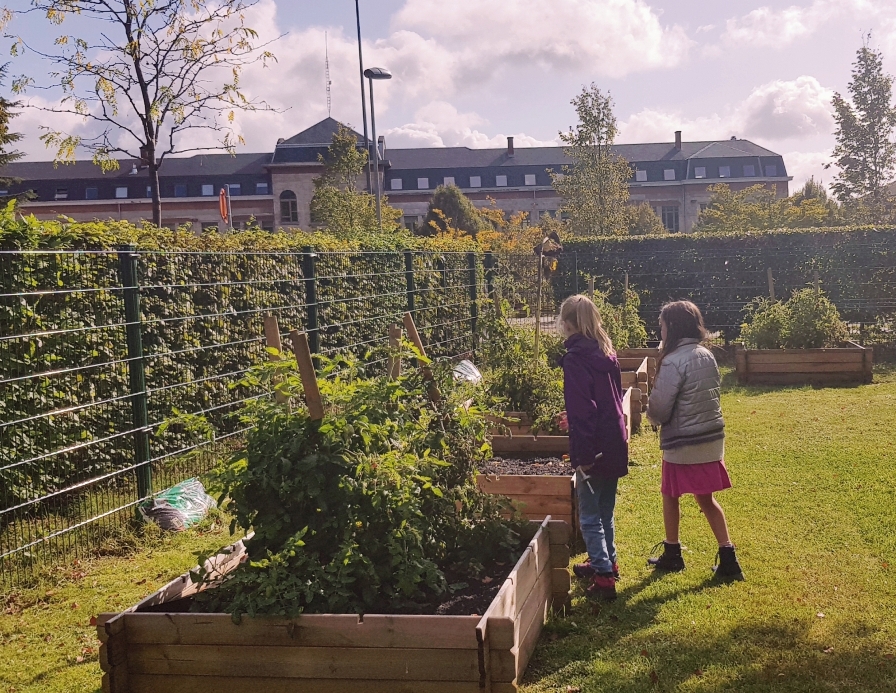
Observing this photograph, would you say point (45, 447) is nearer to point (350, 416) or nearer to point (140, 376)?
point (140, 376)

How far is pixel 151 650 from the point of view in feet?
11.5

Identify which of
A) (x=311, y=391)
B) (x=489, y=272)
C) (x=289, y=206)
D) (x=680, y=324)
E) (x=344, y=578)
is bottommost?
(x=344, y=578)

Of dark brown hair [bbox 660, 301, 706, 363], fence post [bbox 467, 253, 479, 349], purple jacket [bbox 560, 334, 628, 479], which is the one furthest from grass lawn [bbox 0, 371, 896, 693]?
fence post [bbox 467, 253, 479, 349]

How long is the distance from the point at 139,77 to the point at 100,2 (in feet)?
3.53

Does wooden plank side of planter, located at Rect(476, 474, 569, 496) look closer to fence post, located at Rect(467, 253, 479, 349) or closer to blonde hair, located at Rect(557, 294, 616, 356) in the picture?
blonde hair, located at Rect(557, 294, 616, 356)

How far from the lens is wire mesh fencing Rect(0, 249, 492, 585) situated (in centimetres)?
553

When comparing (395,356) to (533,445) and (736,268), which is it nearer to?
(533,445)

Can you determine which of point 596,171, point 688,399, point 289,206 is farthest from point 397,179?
point 688,399

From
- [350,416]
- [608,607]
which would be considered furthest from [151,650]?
[608,607]

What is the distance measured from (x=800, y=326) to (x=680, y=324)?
9025 millimetres

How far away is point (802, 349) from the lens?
12844 millimetres

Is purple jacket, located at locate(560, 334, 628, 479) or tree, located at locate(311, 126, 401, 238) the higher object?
tree, located at locate(311, 126, 401, 238)

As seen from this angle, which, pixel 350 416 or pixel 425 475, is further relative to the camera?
pixel 425 475

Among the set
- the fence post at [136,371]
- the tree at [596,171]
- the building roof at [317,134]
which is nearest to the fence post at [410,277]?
the fence post at [136,371]
